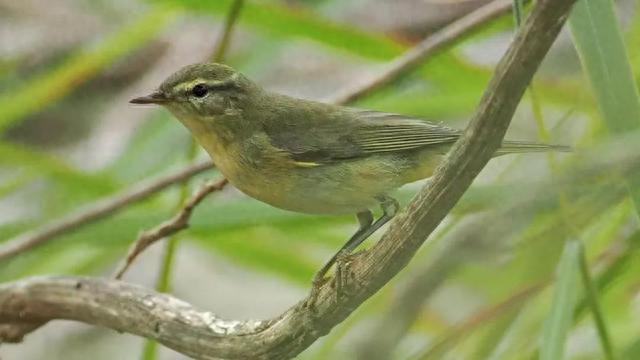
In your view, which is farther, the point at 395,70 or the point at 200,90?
the point at 395,70

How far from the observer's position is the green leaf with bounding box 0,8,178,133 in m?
3.09

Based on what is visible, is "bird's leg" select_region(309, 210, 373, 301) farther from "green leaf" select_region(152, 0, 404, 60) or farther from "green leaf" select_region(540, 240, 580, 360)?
"green leaf" select_region(152, 0, 404, 60)

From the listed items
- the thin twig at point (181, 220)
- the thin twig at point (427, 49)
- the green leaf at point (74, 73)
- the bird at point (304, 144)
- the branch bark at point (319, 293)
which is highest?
the green leaf at point (74, 73)

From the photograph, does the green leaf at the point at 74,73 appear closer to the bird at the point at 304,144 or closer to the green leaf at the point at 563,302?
the bird at the point at 304,144

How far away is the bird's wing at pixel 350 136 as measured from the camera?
80.7 inches

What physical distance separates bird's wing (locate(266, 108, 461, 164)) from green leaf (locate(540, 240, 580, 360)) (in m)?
0.54

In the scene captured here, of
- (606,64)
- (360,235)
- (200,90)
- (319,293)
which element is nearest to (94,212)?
(200,90)

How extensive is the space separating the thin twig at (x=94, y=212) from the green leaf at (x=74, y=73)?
632 mm

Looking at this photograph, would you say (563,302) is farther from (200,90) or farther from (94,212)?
(94,212)

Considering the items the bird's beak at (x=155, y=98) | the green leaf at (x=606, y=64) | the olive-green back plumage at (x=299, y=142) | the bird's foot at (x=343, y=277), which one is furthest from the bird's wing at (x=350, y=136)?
the green leaf at (x=606, y=64)

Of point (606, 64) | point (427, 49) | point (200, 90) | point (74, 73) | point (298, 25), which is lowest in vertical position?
point (606, 64)

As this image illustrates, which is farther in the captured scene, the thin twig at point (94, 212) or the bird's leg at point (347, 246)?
the thin twig at point (94, 212)

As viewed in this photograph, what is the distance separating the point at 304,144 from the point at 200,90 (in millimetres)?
241

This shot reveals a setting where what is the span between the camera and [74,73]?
3.16m
